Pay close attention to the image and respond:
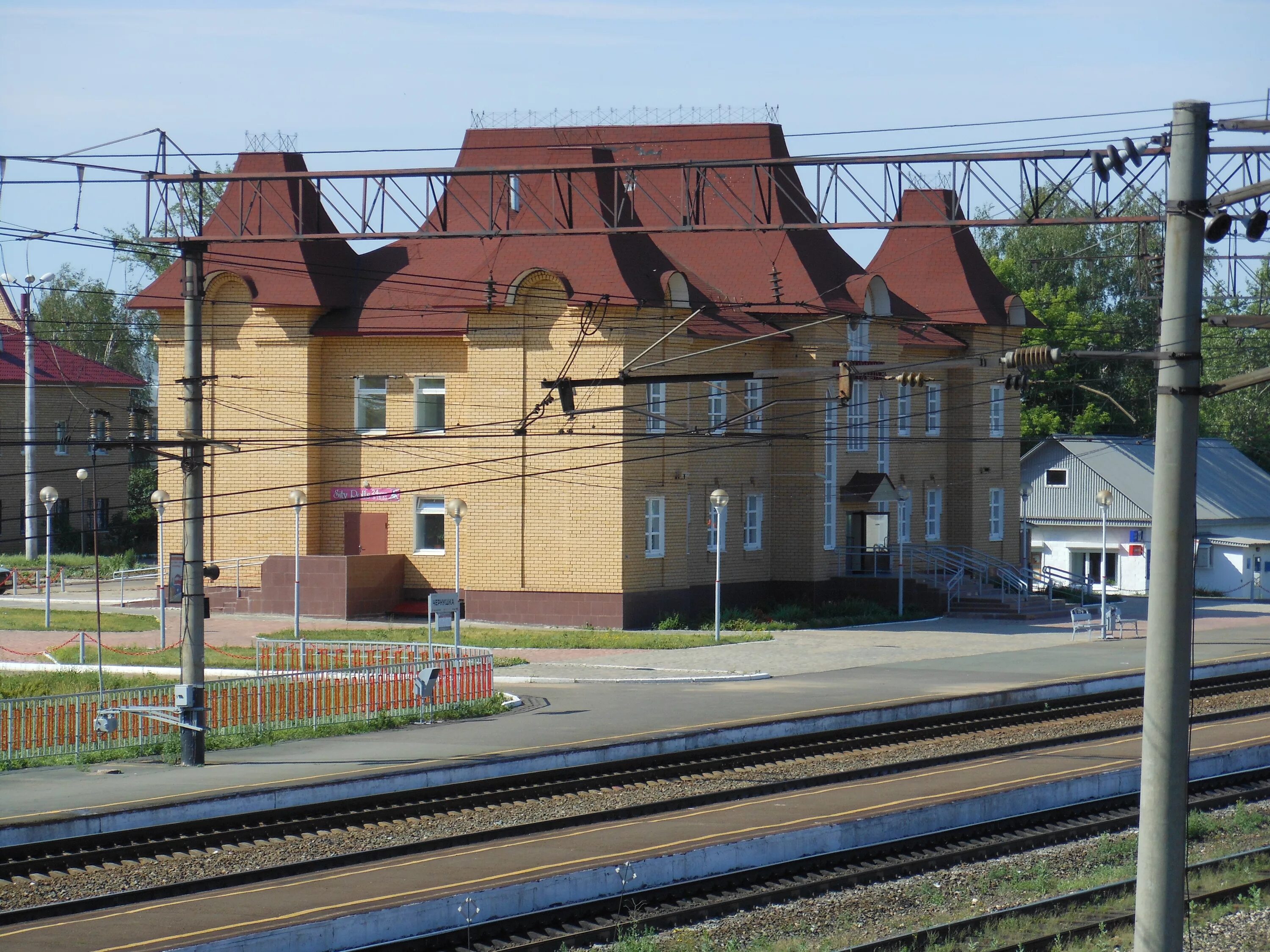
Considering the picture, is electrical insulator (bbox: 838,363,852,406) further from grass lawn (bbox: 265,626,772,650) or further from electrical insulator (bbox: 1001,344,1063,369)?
grass lawn (bbox: 265,626,772,650)

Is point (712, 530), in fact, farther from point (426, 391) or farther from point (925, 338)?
point (925, 338)

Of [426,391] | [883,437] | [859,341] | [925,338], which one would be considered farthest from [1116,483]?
[426,391]

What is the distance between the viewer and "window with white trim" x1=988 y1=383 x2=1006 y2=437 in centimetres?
4881

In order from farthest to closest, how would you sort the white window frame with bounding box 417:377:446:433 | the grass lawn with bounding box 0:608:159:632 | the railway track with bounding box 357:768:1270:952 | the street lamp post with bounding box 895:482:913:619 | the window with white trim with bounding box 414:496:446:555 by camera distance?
the street lamp post with bounding box 895:482:913:619
the white window frame with bounding box 417:377:446:433
the window with white trim with bounding box 414:496:446:555
the grass lawn with bounding box 0:608:159:632
the railway track with bounding box 357:768:1270:952

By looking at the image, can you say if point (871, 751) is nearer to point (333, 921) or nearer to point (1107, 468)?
point (333, 921)

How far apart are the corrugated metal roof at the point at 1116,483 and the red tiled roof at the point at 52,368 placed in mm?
36267

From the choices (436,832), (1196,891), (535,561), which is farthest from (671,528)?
(1196,891)

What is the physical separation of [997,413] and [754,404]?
12.0 metres

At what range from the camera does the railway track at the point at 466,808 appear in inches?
558

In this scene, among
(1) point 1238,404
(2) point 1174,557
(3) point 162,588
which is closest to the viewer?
(2) point 1174,557

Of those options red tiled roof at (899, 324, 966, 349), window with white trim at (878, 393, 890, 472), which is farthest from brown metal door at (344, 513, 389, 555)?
red tiled roof at (899, 324, 966, 349)

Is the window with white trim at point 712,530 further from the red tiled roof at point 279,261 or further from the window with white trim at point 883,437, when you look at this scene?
the red tiled roof at point 279,261

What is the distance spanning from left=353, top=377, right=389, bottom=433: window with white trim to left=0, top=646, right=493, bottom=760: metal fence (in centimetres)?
1555

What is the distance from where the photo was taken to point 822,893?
13.8 meters
